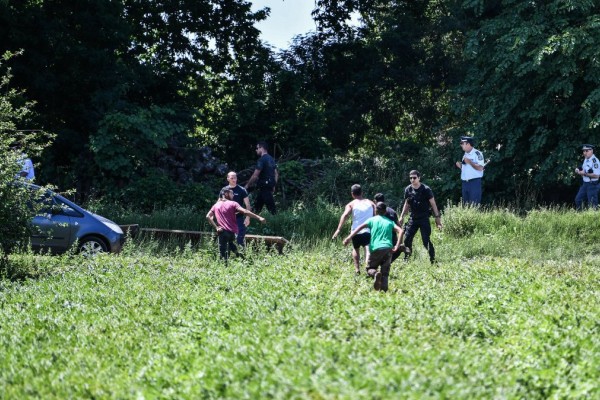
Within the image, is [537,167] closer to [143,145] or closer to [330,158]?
[330,158]

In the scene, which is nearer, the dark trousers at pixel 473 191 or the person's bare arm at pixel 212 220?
the person's bare arm at pixel 212 220

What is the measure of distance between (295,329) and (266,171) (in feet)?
42.0

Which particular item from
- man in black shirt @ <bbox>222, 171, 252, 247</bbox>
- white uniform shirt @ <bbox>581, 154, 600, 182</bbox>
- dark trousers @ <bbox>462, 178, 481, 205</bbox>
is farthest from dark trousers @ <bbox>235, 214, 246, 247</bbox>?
white uniform shirt @ <bbox>581, 154, 600, 182</bbox>

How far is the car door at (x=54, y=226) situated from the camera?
58.9 ft

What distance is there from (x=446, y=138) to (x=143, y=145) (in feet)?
32.2

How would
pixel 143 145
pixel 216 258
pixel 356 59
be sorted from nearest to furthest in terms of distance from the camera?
pixel 216 258, pixel 143 145, pixel 356 59

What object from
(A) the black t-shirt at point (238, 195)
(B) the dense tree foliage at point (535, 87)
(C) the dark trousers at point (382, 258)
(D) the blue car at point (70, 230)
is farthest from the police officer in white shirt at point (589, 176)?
(D) the blue car at point (70, 230)

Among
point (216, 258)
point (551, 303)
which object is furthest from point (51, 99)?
point (551, 303)

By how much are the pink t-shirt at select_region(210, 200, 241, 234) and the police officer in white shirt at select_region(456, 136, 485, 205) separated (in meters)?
6.05

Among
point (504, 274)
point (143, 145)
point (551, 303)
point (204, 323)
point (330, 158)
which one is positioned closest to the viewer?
point (204, 323)

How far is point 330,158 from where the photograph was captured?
29.3m

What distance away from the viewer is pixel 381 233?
13906mm

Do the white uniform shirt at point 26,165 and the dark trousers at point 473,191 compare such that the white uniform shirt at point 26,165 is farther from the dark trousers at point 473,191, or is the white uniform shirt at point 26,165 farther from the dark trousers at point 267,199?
the dark trousers at point 473,191

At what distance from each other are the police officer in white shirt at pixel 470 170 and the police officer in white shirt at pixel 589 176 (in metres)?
2.35
